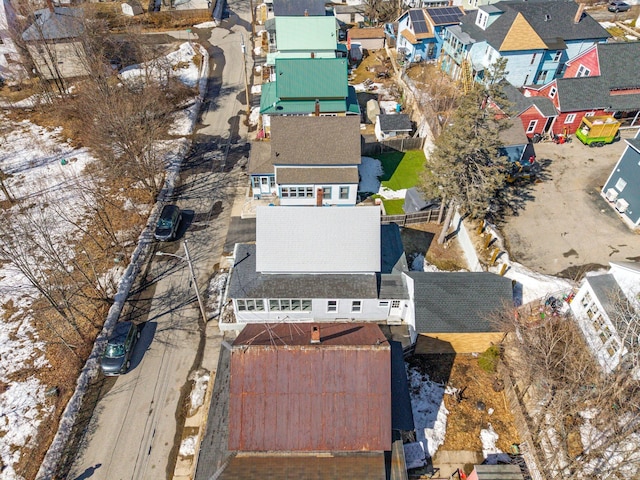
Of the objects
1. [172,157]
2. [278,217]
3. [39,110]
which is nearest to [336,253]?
[278,217]

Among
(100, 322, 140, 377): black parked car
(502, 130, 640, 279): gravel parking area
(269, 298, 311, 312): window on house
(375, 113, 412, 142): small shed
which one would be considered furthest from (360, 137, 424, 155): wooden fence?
(100, 322, 140, 377): black parked car

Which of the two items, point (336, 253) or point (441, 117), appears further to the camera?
point (441, 117)

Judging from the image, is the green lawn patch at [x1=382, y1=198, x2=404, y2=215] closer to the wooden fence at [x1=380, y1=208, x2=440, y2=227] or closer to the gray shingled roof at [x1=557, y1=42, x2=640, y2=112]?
the wooden fence at [x1=380, y1=208, x2=440, y2=227]

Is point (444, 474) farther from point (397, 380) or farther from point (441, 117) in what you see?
point (441, 117)

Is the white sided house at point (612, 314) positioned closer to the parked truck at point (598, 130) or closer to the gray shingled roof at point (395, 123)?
the parked truck at point (598, 130)

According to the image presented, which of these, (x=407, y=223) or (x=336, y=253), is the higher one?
(x=336, y=253)

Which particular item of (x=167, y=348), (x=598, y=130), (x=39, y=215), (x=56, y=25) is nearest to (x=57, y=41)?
(x=56, y=25)
